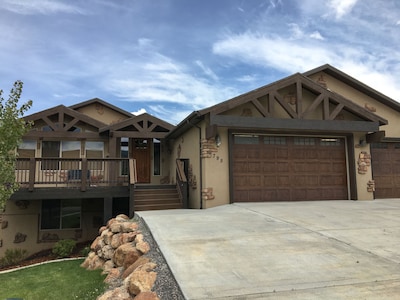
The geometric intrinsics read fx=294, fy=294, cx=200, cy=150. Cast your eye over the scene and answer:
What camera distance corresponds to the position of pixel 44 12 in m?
Result: 12.0

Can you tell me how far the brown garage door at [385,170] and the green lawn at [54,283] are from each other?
11.3 m

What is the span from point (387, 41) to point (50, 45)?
1715cm

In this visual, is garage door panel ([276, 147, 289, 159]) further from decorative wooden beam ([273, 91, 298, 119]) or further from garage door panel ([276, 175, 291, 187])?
decorative wooden beam ([273, 91, 298, 119])

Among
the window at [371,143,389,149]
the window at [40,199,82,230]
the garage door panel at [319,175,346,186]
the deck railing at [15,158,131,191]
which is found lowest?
the window at [40,199,82,230]

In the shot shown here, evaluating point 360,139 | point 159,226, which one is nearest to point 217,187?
point 159,226

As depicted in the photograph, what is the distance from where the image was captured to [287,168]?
10.7 metres

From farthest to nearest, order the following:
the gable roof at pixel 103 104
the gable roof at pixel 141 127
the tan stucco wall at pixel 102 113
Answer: the tan stucco wall at pixel 102 113 < the gable roof at pixel 103 104 < the gable roof at pixel 141 127

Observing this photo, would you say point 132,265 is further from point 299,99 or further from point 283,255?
point 299,99

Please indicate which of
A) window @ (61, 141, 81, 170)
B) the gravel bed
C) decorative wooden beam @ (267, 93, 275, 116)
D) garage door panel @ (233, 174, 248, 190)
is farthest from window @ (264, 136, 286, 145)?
window @ (61, 141, 81, 170)

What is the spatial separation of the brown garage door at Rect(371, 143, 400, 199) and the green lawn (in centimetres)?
1127

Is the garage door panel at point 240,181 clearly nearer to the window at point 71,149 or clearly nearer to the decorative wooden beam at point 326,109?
the decorative wooden beam at point 326,109

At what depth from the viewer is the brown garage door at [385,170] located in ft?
39.7

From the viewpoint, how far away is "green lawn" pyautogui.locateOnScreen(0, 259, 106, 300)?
198 inches

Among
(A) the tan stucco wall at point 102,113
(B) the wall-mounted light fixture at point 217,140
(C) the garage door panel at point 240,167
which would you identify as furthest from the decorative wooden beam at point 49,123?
(C) the garage door panel at point 240,167
